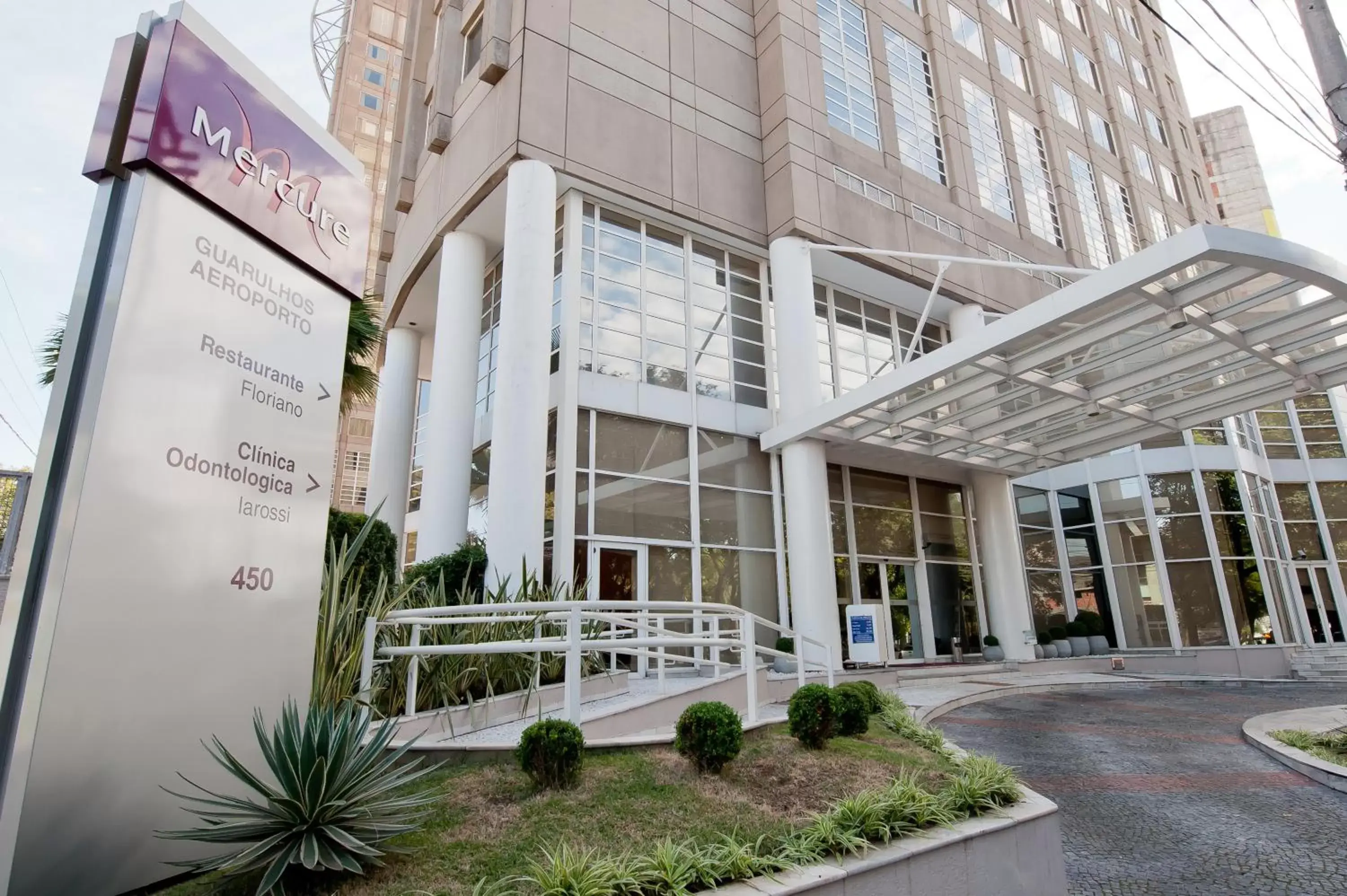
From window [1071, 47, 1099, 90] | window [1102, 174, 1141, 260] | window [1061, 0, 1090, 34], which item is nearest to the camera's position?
window [1102, 174, 1141, 260]

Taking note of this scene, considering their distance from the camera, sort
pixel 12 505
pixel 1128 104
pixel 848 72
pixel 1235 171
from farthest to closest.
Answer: pixel 1235 171 < pixel 1128 104 < pixel 848 72 < pixel 12 505

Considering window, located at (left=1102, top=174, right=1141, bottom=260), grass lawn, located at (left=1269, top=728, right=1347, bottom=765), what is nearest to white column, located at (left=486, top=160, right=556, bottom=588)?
grass lawn, located at (left=1269, top=728, right=1347, bottom=765)

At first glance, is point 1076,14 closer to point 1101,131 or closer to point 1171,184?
A: point 1101,131

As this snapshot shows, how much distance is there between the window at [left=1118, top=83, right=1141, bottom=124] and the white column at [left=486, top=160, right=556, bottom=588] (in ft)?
93.6

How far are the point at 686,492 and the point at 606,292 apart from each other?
14.3 ft

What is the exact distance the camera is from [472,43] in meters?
18.1

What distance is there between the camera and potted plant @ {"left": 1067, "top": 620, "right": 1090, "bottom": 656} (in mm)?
20875

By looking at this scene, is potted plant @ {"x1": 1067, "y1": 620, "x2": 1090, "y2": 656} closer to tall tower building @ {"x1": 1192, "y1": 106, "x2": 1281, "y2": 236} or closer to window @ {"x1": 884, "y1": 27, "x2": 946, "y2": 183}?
window @ {"x1": 884, "y1": 27, "x2": 946, "y2": 183}

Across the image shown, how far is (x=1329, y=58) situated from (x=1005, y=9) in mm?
25739

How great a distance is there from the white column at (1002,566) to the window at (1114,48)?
2113cm

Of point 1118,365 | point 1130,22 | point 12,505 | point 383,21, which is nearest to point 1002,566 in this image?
point 1118,365

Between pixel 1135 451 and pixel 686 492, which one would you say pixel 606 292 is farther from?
pixel 1135 451

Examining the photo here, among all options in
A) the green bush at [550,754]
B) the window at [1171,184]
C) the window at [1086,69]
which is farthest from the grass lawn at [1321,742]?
the window at [1171,184]

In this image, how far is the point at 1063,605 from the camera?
78.1ft
